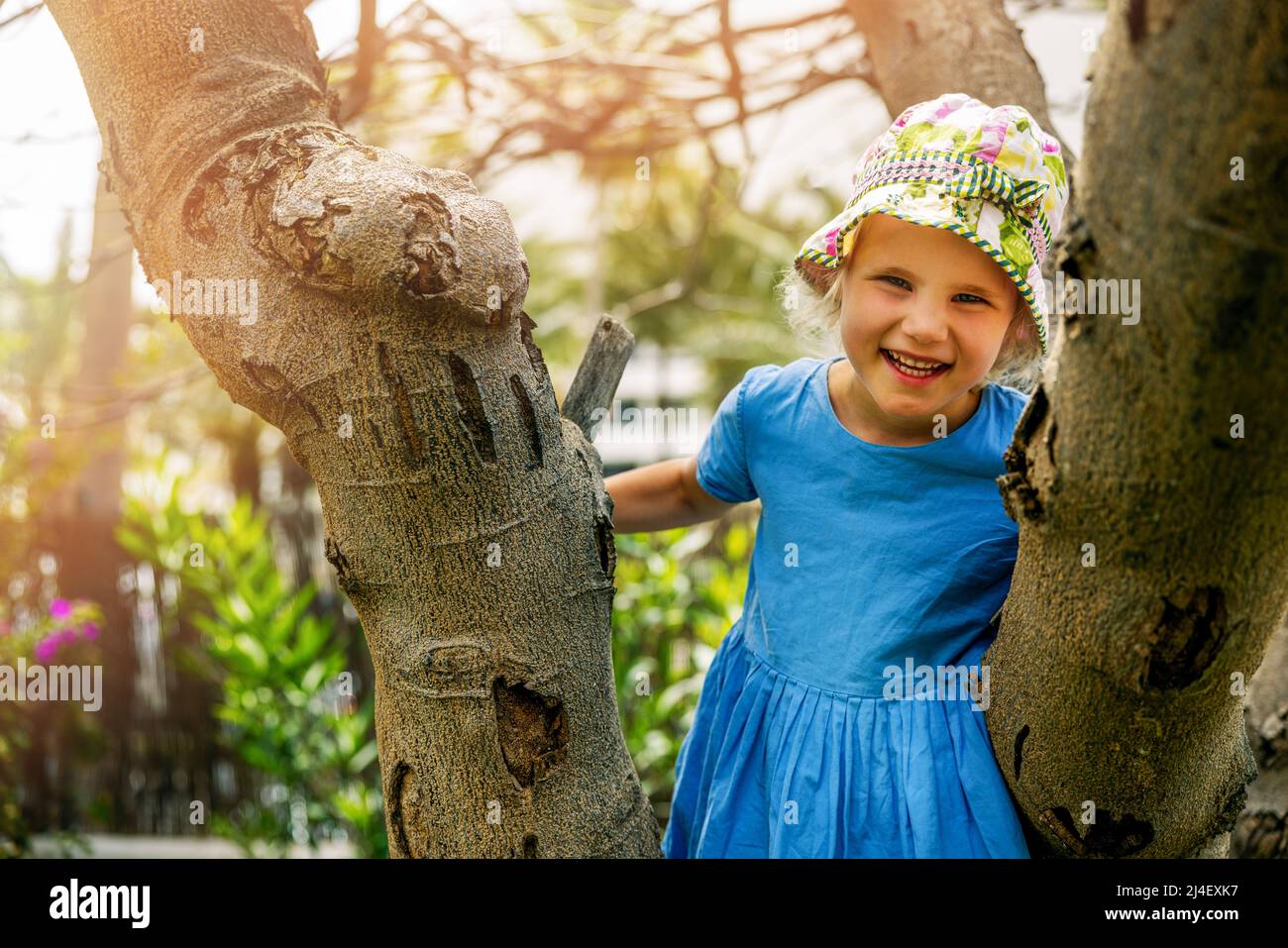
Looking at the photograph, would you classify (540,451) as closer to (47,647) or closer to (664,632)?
(664,632)

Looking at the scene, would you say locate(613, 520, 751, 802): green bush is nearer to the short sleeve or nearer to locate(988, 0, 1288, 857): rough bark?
the short sleeve

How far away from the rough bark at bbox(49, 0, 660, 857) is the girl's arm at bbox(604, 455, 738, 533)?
0.39 m

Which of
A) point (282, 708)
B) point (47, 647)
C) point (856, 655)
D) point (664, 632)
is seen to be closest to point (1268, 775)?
point (856, 655)

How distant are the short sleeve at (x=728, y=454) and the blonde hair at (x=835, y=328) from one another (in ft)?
0.45

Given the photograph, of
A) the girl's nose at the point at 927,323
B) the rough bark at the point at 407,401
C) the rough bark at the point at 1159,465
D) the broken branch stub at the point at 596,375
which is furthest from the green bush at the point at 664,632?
the rough bark at the point at 1159,465

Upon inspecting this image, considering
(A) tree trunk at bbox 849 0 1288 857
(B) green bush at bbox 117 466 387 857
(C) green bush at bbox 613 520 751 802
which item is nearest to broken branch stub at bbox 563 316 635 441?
(A) tree trunk at bbox 849 0 1288 857

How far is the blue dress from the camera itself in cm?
147

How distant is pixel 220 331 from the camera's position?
1.30m

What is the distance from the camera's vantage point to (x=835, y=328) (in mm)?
1807

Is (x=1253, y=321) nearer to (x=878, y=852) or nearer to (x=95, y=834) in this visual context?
(x=878, y=852)

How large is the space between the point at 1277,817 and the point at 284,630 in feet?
9.79

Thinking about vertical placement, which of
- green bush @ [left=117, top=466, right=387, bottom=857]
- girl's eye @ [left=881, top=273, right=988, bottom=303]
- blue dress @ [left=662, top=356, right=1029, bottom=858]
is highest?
girl's eye @ [left=881, top=273, right=988, bottom=303]

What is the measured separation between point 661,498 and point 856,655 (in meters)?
0.46

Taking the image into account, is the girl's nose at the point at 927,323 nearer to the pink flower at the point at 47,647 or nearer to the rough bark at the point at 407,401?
the rough bark at the point at 407,401
